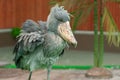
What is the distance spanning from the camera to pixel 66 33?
456 cm

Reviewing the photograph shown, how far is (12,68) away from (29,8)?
3.88 meters

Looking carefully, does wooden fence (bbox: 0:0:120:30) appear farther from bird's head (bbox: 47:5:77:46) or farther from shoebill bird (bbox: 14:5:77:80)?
bird's head (bbox: 47:5:77:46)

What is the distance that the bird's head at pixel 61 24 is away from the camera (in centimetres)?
455

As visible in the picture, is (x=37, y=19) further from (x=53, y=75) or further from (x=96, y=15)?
(x=96, y=15)

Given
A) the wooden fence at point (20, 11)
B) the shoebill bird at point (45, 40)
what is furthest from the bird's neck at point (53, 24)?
the wooden fence at point (20, 11)

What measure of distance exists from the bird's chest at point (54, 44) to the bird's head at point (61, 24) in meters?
0.08

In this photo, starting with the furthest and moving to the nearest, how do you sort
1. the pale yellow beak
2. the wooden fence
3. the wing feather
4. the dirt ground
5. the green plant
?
1. the wooden fence
2. the dirt ground
3. the green plant
4. the wing feather
5. the pale yellow beak

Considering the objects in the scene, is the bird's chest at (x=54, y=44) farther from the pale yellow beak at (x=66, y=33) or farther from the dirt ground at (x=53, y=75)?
the dirt ground at (x=53, y=75)

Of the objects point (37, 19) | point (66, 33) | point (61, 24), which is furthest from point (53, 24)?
point (37, 19)

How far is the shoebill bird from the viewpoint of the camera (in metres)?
4.59

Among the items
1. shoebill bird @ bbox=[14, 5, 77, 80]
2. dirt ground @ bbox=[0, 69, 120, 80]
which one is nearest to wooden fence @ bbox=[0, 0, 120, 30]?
dirt ground @ bbox=[0, 69, 120, 80]

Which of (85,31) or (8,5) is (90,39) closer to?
(85,31)

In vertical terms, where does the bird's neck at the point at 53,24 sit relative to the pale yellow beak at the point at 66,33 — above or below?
above

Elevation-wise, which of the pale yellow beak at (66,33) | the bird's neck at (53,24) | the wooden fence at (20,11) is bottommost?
the wooden fence at (20,11)
